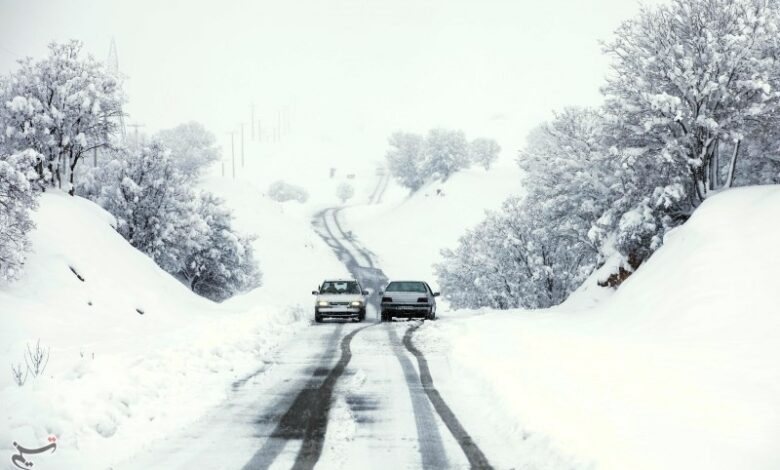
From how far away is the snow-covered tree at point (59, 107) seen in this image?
32.2 m

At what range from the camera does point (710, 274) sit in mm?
16500

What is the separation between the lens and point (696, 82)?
2180cm

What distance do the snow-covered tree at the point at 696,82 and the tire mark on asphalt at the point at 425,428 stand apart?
42.9 feet

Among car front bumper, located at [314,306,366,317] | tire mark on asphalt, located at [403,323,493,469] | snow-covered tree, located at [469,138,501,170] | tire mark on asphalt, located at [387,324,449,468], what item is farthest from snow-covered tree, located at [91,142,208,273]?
snow-covered tree, located at [469,138,501,170]

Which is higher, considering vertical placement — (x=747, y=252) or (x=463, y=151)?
(x=463, y=151)

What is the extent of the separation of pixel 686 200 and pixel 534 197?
843cm

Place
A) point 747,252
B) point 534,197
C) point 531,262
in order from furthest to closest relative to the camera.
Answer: point 531,262 < point 534,197 < point 747,252

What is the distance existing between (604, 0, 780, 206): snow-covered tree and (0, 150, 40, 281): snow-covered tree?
18.1m

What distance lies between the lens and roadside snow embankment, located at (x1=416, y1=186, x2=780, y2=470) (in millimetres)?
7551

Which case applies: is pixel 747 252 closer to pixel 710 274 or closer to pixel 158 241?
pixel 710 274

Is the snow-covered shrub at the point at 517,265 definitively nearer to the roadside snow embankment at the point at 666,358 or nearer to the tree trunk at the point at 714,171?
the tree trunk at the point at 714,171

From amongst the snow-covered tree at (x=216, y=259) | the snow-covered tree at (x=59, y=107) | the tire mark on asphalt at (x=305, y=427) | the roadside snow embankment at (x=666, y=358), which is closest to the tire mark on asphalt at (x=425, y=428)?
the roadside snow embankment at (x=666, y=358)

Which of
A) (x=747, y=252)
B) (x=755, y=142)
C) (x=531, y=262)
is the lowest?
(x=531, y=262)

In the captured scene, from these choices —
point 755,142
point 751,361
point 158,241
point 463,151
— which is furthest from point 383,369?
point 463,151
